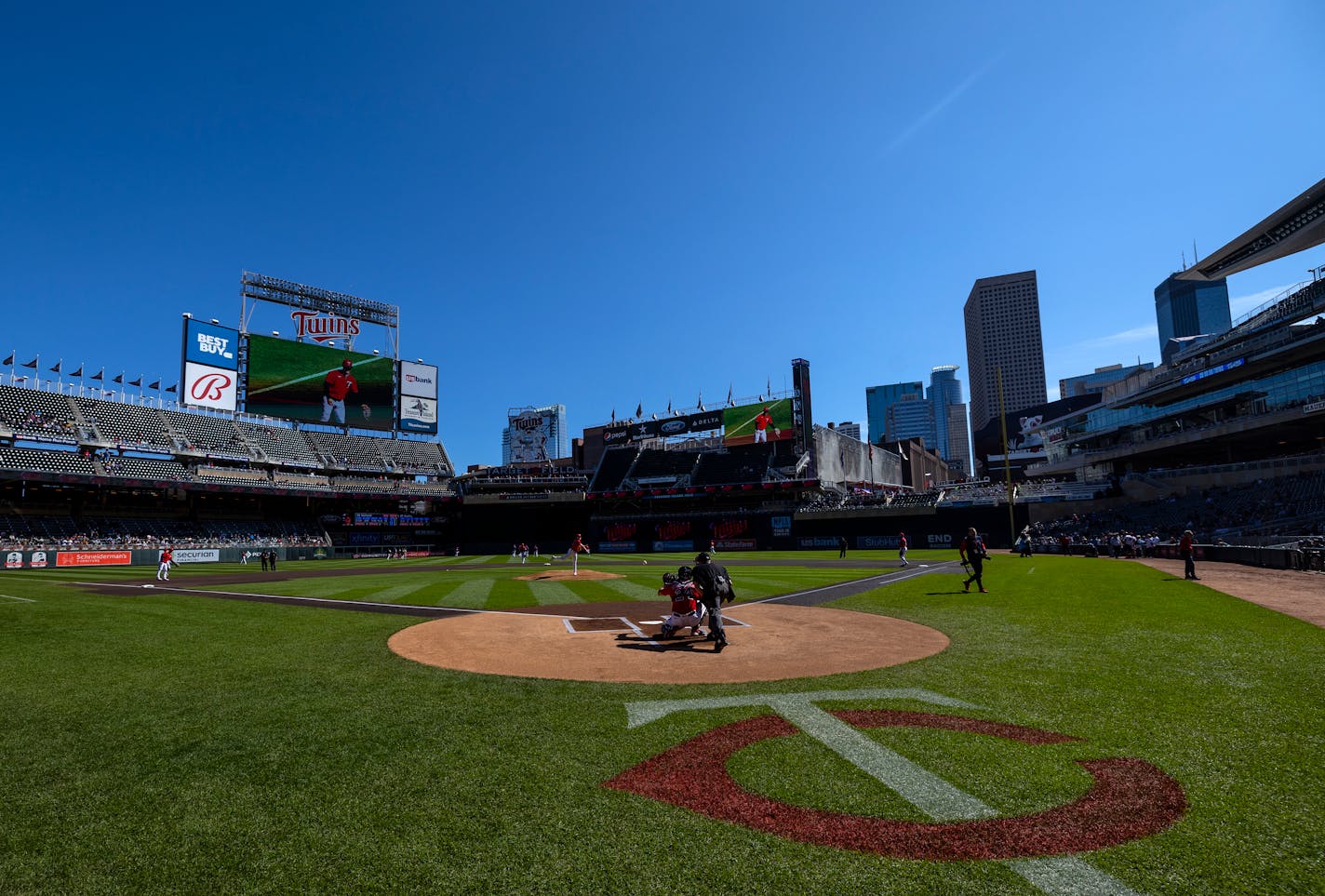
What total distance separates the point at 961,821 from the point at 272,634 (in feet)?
40.2

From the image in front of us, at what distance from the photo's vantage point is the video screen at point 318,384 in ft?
190

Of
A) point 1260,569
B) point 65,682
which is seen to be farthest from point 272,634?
point 1260,569

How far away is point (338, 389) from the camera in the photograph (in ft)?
204

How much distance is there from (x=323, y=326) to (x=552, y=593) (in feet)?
188

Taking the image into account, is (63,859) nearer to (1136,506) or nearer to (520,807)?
(520,807)

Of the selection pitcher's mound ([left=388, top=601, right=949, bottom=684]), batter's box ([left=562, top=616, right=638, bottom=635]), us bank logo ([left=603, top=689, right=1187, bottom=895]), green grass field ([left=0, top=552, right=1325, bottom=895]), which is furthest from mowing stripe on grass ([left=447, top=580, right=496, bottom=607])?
us bank logo ([left=603, top=689, right=1187, bottom=895])

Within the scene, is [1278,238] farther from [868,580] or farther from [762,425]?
[868,580]

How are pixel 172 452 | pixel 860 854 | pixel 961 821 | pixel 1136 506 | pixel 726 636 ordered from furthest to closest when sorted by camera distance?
pixel 172 452
pixel 1136 506
pixel 726 636
pixel 961 821
pixel 860 854

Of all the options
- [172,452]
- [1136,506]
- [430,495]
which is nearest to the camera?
[1136,506]

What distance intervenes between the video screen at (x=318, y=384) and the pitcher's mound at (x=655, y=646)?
55.8m

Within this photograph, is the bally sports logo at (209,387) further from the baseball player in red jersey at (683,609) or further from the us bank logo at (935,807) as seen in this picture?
the us bank logo at (935,807)

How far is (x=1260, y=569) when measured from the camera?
22.5m

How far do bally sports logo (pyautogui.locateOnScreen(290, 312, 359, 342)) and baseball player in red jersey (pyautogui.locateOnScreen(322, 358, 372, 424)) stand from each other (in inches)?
137

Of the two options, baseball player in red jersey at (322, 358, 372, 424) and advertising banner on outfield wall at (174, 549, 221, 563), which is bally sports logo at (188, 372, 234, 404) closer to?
baseball player in red jersey at (322, 358, 372, 424)
